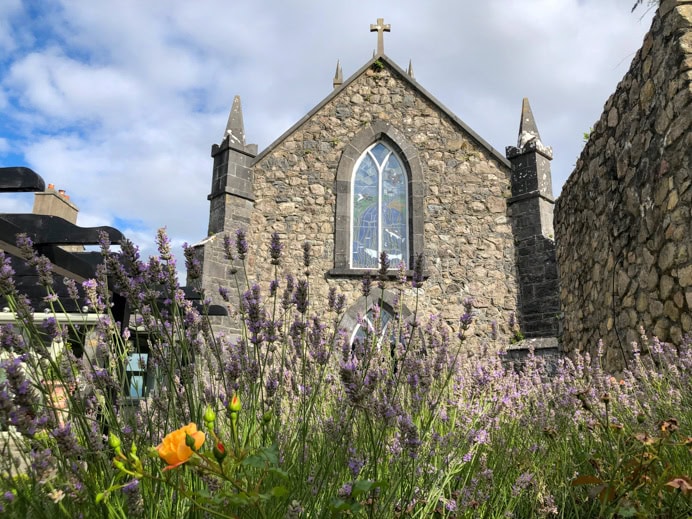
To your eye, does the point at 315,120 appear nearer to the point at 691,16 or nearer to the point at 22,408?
the point at 691,16

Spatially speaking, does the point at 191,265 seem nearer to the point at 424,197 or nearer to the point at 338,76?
the point at 424,197

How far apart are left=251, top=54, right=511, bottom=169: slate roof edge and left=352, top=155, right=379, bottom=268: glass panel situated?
1.34 m

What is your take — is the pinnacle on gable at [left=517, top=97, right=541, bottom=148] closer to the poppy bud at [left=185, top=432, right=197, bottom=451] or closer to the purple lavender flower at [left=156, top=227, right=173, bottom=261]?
the purple lavender flower at [left=156, top=227, right=173, bottom=261]

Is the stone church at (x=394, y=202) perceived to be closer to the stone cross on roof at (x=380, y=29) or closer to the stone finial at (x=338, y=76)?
the stone cross on roof at (x=380, y=29)

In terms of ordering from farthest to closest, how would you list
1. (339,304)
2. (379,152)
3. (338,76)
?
(338,76) → (379,152) → (339,304)

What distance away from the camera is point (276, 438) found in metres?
1.72

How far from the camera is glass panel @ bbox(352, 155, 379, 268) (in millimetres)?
9359

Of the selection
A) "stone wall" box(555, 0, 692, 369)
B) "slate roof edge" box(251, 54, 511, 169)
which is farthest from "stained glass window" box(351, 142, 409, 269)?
"stone wall" box(555, 0, 692, 369)

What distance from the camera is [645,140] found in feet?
12.9

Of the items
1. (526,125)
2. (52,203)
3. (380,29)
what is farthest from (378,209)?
(52,203)

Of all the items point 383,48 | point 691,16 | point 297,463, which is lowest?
point 297,463

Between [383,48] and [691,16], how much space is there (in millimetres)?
7599

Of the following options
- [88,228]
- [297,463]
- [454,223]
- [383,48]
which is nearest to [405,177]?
[454,223]

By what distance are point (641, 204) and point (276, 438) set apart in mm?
3468
